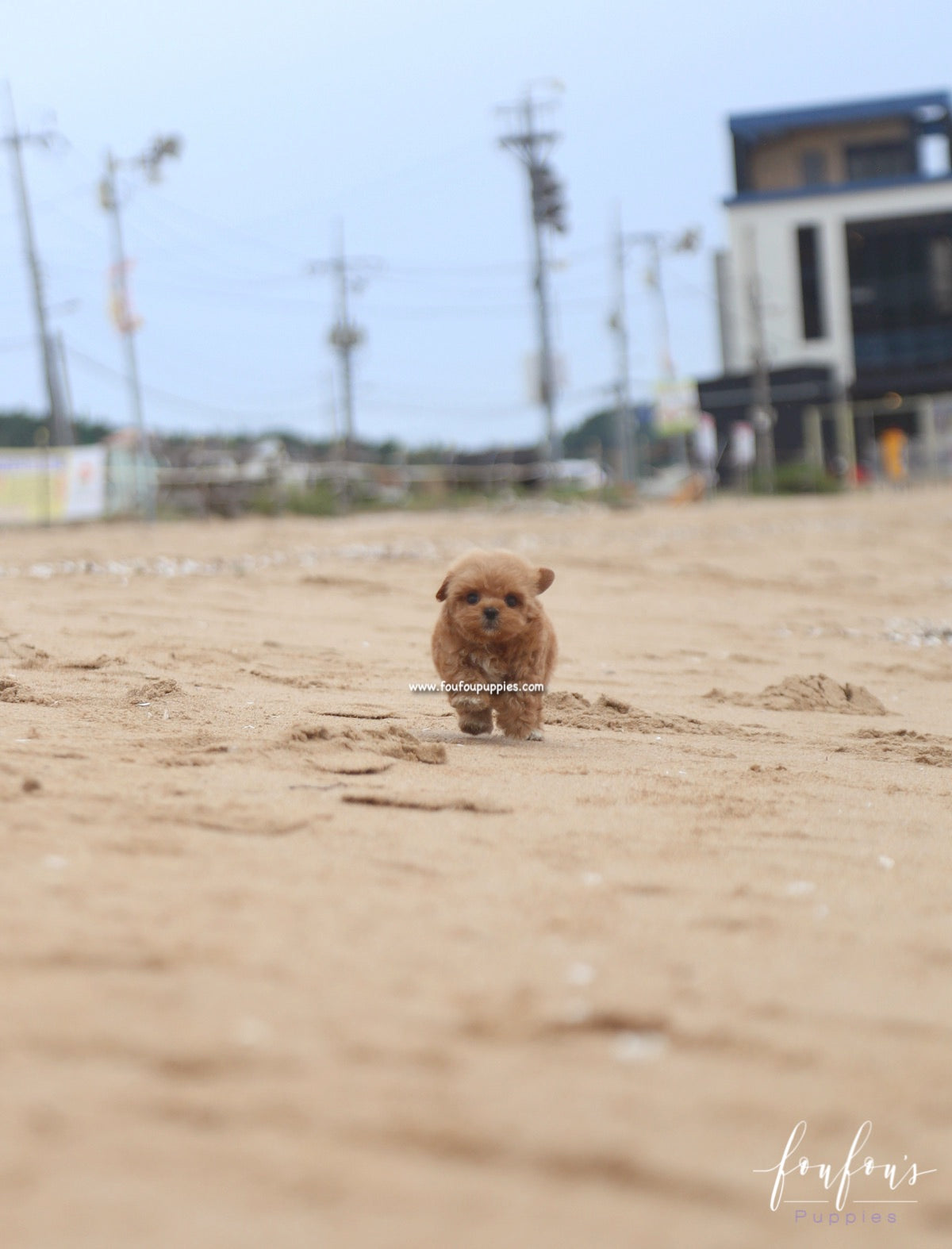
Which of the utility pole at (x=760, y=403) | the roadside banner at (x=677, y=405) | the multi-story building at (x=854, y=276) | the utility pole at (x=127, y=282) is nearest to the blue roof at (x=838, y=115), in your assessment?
the multi-story building at (x=854, y=276)

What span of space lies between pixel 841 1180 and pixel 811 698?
5559 mm

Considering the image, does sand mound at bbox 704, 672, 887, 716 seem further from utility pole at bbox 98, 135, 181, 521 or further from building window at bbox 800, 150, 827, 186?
building window at bbox 800, 150, 827, 186

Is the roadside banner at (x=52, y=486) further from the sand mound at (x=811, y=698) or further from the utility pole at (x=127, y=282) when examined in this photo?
the sand mound at (x=811, y=698)

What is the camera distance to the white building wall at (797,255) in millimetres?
51500

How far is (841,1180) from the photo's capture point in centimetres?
242

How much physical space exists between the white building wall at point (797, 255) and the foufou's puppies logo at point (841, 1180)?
5076cm

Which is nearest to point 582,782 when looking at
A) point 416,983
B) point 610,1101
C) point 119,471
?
point 416,983

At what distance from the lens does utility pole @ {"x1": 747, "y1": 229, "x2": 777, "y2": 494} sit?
138ft

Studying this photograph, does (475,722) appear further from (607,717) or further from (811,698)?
(811,698)

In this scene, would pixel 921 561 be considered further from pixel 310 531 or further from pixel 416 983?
pixel 416 983

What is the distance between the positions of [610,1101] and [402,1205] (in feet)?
1.58

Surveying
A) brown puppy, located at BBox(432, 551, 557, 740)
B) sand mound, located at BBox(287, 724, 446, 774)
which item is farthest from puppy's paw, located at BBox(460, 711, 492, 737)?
sand mound, located at BBox(287, 724, 446, 774)

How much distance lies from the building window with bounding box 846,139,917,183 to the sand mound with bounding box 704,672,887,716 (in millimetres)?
51431

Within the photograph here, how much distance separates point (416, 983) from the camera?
116 inches
